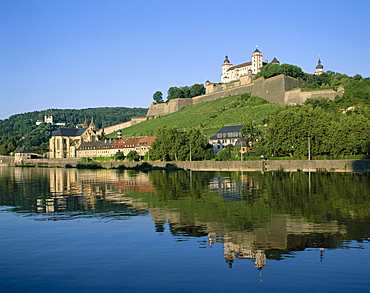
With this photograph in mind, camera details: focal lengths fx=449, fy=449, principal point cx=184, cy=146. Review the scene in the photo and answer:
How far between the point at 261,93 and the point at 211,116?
1752 centimetres

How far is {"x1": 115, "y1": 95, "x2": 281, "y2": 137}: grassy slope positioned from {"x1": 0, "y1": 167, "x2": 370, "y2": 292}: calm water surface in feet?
297

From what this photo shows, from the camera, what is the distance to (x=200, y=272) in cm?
1357

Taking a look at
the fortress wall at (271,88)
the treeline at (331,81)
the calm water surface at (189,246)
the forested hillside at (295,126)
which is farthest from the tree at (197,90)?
the calm water surface at (189,246)

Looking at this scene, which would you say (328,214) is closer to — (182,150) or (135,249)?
(135,249)

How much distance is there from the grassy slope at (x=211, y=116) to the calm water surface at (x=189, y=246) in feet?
297

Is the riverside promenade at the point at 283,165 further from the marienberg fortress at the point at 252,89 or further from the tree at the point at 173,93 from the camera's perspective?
the tree at the point at 173,93

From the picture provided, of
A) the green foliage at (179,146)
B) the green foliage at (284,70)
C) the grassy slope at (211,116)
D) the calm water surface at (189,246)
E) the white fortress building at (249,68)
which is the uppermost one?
the white fortress building at (249,68)

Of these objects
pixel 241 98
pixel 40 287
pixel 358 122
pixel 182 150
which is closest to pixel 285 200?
pixel 40 287

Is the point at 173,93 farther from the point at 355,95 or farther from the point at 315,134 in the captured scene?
the point at 315,134

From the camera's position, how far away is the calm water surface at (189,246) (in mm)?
12750

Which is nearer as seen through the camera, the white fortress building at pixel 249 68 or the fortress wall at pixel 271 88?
the fortress wall at pixel 271 88

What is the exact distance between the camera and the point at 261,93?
143 m

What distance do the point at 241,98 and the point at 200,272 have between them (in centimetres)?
13744

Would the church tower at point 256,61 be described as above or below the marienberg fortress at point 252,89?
above
